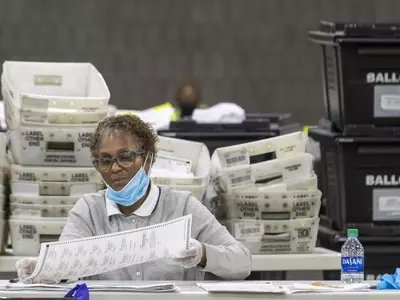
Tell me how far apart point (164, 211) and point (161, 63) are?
544 cm

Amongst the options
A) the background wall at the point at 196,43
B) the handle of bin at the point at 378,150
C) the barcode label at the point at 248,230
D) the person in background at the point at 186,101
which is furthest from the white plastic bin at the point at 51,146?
the background wall at the point at 196,43

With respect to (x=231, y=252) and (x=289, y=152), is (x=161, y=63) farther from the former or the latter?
(x=231, y=252)

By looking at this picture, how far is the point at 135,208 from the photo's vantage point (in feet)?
12.1

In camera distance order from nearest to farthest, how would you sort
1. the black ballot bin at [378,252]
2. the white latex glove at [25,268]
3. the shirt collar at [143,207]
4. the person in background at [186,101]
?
the white latex glove at [25,268], the shirt collar at [143,207], the black ballot bin at [378,252], the person in background at [186,101]

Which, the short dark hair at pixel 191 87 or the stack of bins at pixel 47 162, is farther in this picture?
the short dark hair at pixel 191 87

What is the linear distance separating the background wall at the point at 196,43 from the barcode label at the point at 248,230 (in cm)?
453

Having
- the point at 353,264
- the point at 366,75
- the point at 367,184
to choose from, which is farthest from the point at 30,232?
the point at 366,75

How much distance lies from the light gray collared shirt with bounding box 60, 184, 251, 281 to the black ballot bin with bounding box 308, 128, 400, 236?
4.91 feet

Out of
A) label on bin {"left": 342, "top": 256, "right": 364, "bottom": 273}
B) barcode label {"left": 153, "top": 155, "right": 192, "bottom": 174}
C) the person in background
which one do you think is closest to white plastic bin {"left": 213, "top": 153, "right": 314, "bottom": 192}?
barcode label {"left": 153, "top": 155, "right": 192, "bottom": 174}

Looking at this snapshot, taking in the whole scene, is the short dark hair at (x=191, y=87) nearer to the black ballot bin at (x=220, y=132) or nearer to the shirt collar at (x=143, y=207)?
the black ballot bin at (x=220, y=132)

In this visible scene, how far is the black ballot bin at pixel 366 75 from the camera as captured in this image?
5.04 m

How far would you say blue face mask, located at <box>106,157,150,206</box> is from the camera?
362 cm

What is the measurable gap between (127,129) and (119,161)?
0.41ft

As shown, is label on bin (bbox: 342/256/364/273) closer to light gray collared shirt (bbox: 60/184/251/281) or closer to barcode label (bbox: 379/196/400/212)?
light gray collared shirt (bbox: 60/184/251/281)
